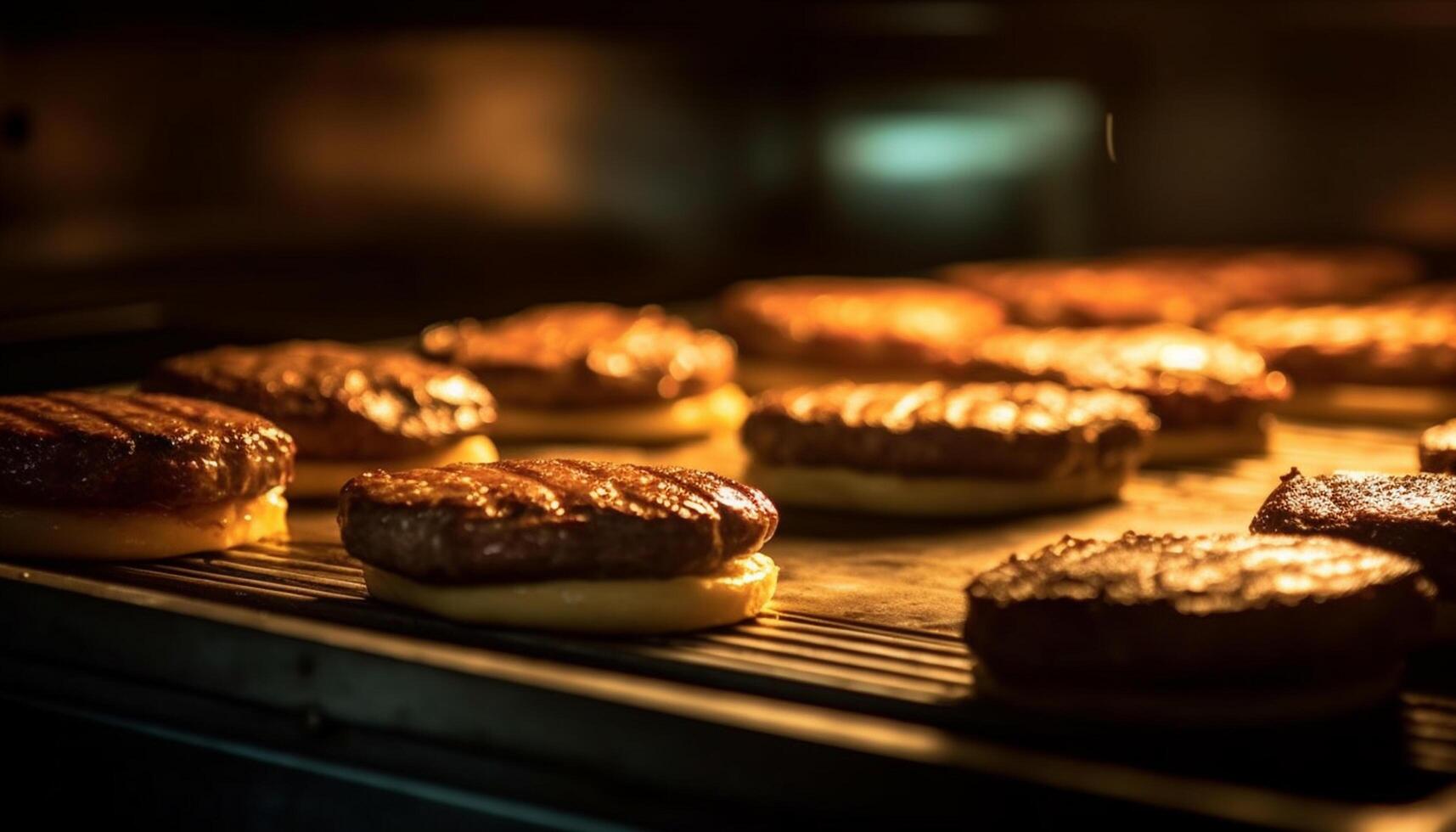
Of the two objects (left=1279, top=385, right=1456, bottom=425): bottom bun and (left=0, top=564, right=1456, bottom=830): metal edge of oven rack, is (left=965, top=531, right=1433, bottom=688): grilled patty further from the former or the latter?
(left=1279, top=385, right=1456, bottom=425): bottom bun

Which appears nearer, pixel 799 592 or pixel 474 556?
pixel 474 556

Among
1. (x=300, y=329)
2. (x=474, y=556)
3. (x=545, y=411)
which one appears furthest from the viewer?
(x=300, y=329)

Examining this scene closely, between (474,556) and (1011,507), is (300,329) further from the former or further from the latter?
(474,556)

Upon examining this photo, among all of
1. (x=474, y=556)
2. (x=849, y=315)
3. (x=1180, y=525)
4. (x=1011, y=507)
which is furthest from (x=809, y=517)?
(x=849, y=315)

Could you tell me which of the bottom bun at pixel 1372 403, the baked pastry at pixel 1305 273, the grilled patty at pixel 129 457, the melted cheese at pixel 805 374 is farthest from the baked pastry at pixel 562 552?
the baked pastry at pixel 1305 273

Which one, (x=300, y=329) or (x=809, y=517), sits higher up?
(x=300, y=329)

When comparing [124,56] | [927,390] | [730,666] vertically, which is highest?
[124,56]

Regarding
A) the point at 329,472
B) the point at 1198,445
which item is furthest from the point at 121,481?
the point at 1198,445
